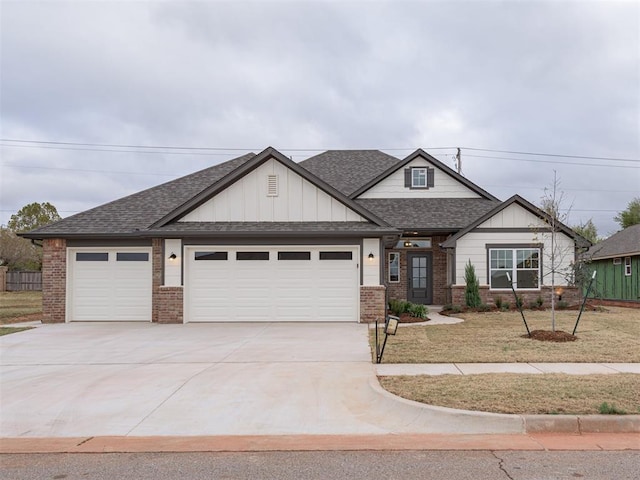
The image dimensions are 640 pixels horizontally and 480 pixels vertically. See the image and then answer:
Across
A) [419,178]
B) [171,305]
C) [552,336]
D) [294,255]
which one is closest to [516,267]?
[419,178]

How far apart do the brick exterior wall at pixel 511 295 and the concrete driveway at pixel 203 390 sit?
321 inches

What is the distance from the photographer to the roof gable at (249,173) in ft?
53.4

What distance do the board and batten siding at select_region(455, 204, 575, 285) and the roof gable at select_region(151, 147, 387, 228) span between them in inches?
214

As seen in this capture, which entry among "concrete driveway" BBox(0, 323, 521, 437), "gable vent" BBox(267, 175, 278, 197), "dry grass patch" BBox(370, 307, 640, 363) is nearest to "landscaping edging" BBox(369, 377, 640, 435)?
"concrete driveway" BBox(0, 323, 521, 437)

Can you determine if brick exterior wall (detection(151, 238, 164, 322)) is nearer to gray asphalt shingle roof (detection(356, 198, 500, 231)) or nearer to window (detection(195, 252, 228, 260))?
window (detection(195, 252, 228, 260))

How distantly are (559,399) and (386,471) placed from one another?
3.10m

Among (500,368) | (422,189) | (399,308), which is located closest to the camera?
(500,368)

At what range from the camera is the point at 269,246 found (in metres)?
16.3

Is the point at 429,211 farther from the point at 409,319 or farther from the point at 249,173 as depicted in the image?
the point at 249,173

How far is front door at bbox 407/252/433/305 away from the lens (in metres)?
22.2

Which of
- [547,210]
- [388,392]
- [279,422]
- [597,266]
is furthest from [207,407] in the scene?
[597,266]

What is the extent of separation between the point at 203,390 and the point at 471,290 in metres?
13.7

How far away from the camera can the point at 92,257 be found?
17.2m

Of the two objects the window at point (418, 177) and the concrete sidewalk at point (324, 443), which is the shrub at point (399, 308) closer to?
the window at point (418, 177)
